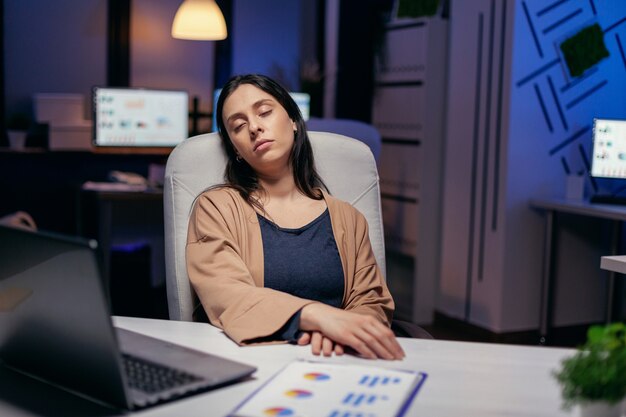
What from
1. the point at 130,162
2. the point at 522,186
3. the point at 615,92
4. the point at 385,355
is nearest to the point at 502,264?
the point at 522,186

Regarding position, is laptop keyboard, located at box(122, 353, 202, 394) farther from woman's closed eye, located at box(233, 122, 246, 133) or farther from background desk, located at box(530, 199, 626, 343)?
background desk, located at box(530, 199, 626, 343)

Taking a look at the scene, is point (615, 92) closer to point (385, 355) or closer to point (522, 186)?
point (522, 186)

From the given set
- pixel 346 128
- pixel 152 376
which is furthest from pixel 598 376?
pixel 346 128

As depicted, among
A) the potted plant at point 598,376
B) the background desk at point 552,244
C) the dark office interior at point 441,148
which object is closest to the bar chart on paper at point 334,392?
the potted plant at point 598,376

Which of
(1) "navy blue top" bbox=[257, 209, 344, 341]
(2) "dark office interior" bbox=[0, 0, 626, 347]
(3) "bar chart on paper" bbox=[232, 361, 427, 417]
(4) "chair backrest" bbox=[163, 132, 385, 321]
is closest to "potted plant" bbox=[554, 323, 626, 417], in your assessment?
(3) "bar chart on paper" bbox=[232, 361, 427, 417]

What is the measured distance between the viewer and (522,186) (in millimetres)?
4387

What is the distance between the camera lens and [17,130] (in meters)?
5.02

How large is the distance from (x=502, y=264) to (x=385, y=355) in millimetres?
3166

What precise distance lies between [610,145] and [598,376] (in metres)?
3.56

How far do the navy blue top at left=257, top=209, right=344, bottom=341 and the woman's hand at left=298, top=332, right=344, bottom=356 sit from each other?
431mm

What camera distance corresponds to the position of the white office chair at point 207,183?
1893mm

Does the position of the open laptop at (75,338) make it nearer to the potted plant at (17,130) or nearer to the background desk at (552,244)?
the background desk at (552,244)

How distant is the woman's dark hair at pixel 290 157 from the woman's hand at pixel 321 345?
61 centimetres

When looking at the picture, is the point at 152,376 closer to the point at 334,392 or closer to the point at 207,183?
the point at 334,392
